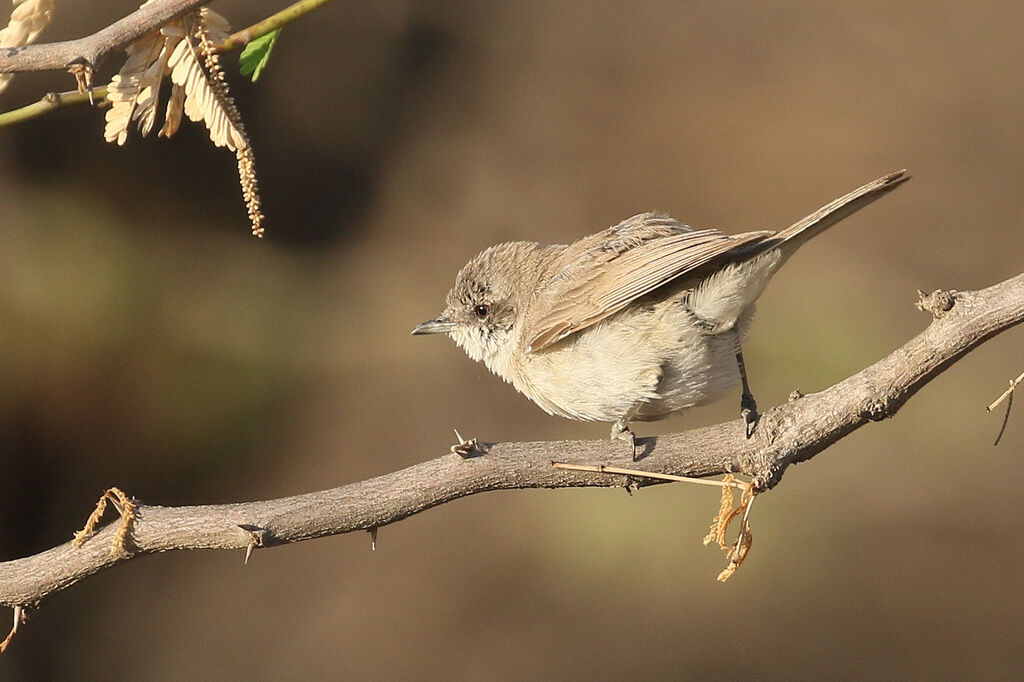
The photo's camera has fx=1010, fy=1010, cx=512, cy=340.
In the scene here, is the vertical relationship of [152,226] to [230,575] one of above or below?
above

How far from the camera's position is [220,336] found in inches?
286

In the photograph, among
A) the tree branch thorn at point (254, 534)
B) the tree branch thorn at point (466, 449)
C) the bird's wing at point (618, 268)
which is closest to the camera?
the tree branch thorn at point (254, 534)

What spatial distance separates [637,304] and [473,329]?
97 cm

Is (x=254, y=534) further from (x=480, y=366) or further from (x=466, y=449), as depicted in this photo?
(x=480, y=366)

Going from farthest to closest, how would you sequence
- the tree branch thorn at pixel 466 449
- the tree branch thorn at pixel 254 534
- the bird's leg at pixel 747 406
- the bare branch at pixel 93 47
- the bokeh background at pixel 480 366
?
the bokeh background at pixel 480 366 → the bird's leg at pixel 747 406 → the tree branch thorn at pixel 466 449 → the tree branch thorn at pixel 254 534 → the bare branch at pixel 93 47

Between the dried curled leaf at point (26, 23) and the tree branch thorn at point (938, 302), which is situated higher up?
the dried curled leaf at point (26, 23)

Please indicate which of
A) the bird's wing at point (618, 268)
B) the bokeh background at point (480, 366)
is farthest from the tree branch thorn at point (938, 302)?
the bokeh background at point (480, 366)

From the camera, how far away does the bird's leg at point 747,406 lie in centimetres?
291

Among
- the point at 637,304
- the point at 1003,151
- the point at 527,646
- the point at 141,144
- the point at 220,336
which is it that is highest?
the point at 141,144

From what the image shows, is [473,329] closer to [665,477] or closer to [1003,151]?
[665,477]

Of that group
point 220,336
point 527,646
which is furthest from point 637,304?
point 220,336

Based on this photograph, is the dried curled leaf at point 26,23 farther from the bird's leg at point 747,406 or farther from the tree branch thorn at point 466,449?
the bird's leg at point 747,406

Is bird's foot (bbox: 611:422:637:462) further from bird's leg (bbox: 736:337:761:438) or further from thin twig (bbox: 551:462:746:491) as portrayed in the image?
bird's leg (bbox: 736:337:761:438)

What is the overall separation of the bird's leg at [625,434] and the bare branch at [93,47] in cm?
164
